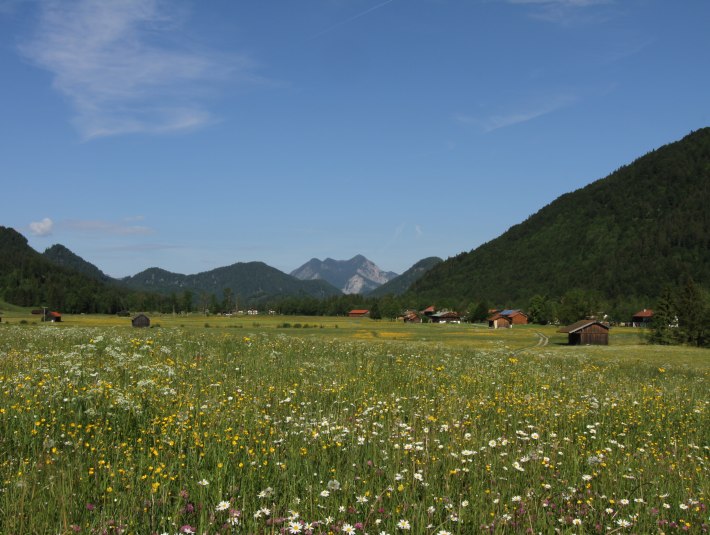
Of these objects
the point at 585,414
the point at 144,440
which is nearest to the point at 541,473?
the point at 585,414

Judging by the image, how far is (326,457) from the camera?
269 inches

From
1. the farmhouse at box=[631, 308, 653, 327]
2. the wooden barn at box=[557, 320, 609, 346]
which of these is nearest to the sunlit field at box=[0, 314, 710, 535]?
the wooden barn at box=[557, 320, 609, 346]

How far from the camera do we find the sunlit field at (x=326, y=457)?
5.12 metres

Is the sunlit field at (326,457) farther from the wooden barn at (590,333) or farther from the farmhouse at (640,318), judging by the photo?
the farmhouse at (640,318)

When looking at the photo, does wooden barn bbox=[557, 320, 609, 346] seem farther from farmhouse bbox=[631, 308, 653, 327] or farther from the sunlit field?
farmhouse bbox=[631, 308, 653, 327]

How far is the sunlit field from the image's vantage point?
5.12 m

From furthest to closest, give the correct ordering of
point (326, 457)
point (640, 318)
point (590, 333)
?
point (640, 318) < point (590, 333) < point (326, 457)

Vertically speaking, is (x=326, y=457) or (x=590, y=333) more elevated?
A: (x=326, y=457)

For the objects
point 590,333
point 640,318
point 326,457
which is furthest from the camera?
point 640,318

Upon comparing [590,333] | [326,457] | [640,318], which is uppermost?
[326,457]

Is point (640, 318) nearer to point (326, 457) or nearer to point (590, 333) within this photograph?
point (590, 333)

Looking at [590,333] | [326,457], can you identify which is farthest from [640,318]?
[326,457]

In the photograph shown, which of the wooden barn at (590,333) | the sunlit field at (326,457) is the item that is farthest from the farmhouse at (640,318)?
the sunlit field at (326,457)

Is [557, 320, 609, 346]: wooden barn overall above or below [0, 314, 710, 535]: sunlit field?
below
